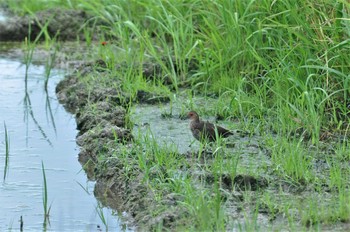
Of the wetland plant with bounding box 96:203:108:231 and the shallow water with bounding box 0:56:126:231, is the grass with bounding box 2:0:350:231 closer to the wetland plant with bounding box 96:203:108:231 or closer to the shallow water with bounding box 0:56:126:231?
the wetland plant with bounding box 96:203:108:231

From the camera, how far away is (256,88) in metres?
7.31

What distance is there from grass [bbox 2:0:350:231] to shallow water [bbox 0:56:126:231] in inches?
17.0

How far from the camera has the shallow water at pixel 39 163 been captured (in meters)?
5.57

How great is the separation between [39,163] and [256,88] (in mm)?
1803

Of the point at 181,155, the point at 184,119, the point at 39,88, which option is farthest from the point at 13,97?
the point at 181,155

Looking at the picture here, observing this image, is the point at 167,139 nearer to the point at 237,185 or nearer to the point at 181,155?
the point at 181,155

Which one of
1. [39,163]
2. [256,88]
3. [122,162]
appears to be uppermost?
[256,88]

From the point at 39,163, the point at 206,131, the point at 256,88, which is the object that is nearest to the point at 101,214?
the point at 206,131

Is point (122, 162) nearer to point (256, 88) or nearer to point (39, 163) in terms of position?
point (39, 163)

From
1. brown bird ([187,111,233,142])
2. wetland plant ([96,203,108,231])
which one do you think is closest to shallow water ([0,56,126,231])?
wetland plant ([96,203,108,231])

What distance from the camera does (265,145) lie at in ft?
21.2

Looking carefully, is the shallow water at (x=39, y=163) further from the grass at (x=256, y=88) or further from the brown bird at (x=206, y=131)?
the brown bird at (x=206, y=131)

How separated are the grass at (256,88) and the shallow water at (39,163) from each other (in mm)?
432

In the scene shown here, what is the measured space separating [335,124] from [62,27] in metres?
4.98
